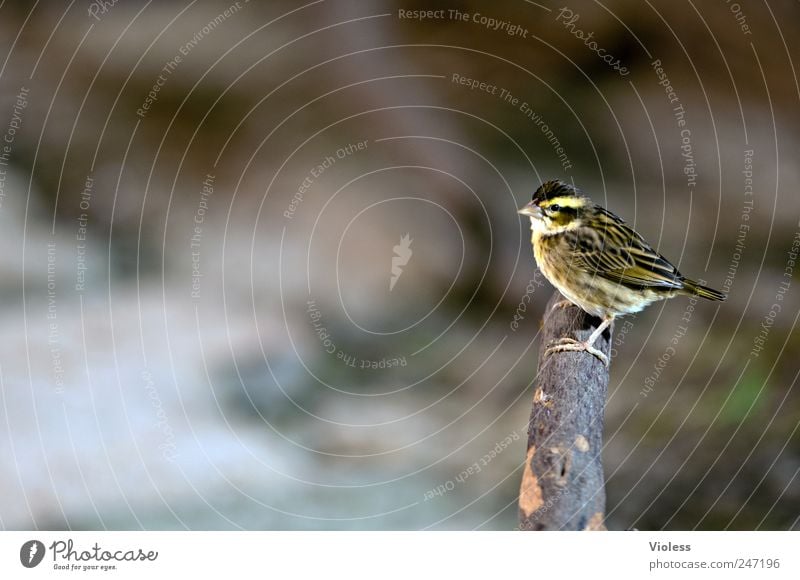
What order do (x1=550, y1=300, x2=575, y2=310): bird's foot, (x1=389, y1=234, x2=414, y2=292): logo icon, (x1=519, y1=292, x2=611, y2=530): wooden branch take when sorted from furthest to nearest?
(x1=389, y1=234, x2=414, y2=292): logo icon, (x1=550, y1=300, x2=575, y2=310): bird's foot, (x1=519, y1=292, x2=611, y2=530): wooden branch

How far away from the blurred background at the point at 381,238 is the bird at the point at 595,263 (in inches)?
12.0

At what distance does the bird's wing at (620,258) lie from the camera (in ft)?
5.04

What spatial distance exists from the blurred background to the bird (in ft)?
1.00

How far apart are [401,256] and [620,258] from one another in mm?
936

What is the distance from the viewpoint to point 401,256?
239cm

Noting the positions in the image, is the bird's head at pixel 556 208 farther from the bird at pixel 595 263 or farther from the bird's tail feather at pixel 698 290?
the bird's tail feather at pixel 698 290

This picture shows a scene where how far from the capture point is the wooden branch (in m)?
1.11

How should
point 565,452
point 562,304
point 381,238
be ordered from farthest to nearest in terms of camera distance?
point 381,238
point 562,304
point 565,452

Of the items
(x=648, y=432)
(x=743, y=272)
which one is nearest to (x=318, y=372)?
(x=648, y=432)
